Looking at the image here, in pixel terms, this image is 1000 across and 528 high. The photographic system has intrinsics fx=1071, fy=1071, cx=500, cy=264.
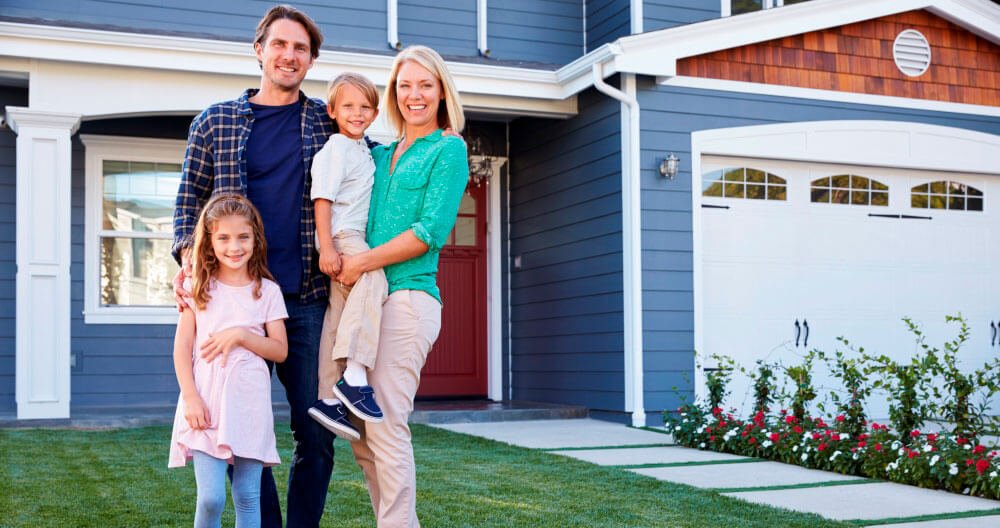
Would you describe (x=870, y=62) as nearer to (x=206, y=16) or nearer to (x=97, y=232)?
(x=206, y=16)

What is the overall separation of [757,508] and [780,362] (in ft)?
14.0

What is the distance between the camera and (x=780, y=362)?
836 cm

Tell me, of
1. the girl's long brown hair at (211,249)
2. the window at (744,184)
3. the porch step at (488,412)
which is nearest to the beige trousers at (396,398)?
the girl's long brown hair at (211,249)

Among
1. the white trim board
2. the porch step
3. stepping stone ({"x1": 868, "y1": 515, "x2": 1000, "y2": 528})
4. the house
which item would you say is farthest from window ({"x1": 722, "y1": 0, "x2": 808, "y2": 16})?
stepping stone ({"x1": 868, "y1": 515, "x2": 1000, "y2": 528})

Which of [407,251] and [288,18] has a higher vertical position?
[288,18]

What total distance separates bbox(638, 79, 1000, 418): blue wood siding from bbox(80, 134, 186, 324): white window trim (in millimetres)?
3878

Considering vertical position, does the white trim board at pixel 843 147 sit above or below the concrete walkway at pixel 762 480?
above

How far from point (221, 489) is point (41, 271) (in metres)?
5.15

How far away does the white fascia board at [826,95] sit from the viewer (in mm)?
8172

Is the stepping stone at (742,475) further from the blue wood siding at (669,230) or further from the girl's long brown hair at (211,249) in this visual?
the girl's long brown hair at (211,249)

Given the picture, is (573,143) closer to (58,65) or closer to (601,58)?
(601,58)

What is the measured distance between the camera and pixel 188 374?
278cm

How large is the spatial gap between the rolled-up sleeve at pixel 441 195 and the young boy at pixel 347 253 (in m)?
0.17

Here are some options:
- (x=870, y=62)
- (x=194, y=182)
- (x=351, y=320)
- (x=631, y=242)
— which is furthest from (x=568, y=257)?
(x=351, y=320)
